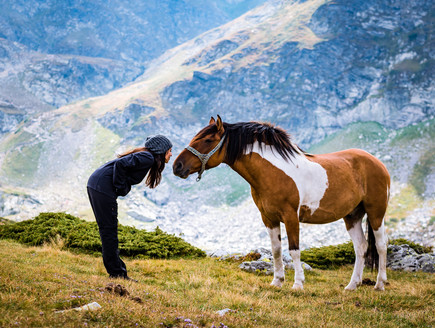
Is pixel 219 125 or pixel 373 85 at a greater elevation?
pixel 373 85

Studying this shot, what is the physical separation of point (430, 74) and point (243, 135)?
623ft

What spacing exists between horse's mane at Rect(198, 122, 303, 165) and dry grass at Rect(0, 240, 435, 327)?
275cm

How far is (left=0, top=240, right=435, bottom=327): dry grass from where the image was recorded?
386 cm

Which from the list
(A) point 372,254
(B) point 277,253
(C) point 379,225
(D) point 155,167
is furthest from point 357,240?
(D) point 155,167

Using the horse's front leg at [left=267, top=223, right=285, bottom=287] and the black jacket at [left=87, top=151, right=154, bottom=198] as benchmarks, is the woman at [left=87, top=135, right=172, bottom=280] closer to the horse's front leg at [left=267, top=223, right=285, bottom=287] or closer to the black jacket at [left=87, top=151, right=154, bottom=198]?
the black jacket at [left=87, top=151, right=154, bottom=198]

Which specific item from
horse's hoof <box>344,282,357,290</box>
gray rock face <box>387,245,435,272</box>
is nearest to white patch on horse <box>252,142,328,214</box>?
horse's hoof <box>344,282,357,290</box>

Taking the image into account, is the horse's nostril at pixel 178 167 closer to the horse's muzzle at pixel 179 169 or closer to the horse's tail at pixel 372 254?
the horse's muzzle at pixel 179 169

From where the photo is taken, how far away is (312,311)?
5.57m

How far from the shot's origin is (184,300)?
5.56 meters

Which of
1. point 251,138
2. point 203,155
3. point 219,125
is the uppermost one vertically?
point 219,125

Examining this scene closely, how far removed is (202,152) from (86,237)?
6073 mm

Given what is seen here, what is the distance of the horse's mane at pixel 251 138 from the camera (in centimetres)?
715

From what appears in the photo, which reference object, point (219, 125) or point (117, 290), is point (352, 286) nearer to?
point (219, 125)

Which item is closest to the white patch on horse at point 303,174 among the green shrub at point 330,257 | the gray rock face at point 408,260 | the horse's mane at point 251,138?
the horse's mane at point 251,138
